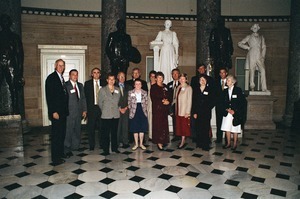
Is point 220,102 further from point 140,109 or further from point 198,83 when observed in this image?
point 140,109

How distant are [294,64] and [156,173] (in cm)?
699

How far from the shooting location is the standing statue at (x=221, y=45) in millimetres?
7141

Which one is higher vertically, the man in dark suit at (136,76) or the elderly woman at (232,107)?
the man in dark suit at (136,76)

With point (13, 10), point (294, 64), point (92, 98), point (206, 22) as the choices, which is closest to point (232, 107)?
point (206, 22)

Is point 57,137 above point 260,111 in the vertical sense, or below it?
below

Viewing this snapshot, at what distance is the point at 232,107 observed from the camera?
6074mm

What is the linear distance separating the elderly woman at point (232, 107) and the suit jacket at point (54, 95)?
349 cm

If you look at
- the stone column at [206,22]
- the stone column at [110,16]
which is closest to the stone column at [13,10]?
the stone column at [110,16]

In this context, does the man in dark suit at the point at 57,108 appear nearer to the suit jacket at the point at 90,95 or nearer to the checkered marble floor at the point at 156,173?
the checkered marble floor at the point at 156,173

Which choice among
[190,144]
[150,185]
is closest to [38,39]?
[190,144]

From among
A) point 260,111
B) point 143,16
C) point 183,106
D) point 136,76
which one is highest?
point 143,16

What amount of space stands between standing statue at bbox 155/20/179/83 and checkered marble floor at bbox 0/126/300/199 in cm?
240

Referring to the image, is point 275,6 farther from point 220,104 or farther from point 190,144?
point 190,144

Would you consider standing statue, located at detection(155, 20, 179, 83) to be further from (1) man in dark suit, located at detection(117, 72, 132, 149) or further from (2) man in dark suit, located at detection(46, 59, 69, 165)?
(2) man in dark suit, located at detection(46, 59, 69, 165)
